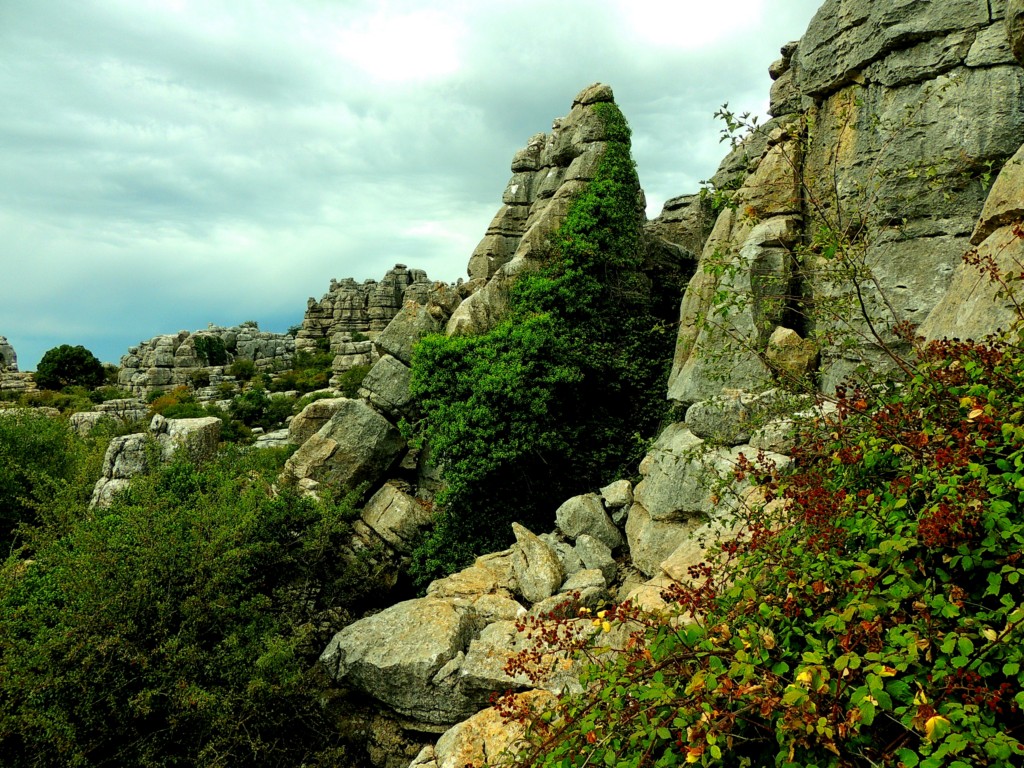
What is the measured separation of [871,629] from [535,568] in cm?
882

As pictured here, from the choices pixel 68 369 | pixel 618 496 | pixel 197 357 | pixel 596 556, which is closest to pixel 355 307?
pixel 197 357

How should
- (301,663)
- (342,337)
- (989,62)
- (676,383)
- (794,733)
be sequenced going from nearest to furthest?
(794,733)
(989,62)
(301,663)
(676,383)
(342,337)

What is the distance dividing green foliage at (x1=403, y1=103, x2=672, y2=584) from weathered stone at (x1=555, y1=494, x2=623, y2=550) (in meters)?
2.72

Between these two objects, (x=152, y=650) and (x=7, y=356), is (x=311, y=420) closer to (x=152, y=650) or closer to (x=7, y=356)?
(x=152, y=650)

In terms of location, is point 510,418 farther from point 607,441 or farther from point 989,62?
point 989,62

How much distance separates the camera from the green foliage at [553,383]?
1574cm

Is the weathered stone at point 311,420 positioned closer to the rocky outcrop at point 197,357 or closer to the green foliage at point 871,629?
the green foliage at point 871,629

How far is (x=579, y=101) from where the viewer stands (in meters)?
20.3

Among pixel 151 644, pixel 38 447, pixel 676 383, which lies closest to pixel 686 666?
pixel 151 644

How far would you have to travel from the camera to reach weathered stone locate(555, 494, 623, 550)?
42.7ft

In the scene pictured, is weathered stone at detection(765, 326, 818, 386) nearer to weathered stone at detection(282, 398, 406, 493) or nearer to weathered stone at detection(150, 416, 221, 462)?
weathered stone at detection(282, 398, 406, 493)

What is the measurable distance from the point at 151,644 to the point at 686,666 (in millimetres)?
9168

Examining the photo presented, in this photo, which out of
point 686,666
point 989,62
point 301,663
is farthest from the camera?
point 301,663

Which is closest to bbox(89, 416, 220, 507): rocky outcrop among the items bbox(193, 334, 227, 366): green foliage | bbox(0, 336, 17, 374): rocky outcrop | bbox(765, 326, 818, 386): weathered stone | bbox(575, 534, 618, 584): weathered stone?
bbox(575, 534, 618, 584): weathered stone
